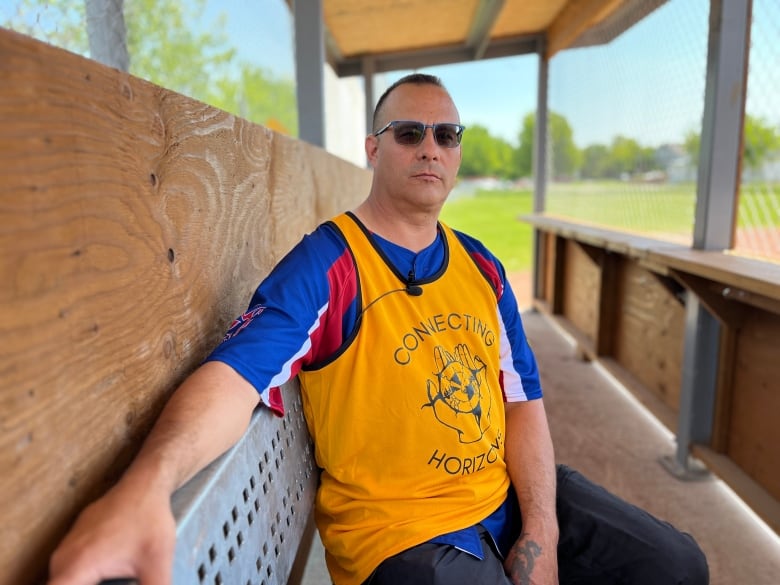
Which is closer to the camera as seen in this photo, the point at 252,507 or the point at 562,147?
the point at 252,507

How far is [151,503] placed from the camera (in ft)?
1.90

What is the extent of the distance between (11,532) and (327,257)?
765 mm

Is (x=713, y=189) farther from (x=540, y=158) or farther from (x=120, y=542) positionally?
(x=540, y=158)

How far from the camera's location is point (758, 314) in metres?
2.29

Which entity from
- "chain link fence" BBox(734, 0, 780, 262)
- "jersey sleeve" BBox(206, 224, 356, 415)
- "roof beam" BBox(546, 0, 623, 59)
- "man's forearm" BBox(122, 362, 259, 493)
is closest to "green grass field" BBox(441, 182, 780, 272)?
"chain link fence" BBox(734, 0, 780, 262)

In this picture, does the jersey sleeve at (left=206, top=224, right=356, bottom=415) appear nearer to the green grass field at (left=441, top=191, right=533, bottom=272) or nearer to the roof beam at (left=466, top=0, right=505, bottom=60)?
the roof beam at (left=466, top=0, right=505, bottom=60)

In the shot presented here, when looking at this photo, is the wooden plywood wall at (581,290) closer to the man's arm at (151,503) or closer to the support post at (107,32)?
the support post at (107,32)

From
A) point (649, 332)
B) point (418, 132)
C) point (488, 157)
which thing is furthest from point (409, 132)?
point (488, 157)

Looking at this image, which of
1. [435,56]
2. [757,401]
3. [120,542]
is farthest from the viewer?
[435,56]

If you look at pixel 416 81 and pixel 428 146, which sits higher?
pixel 416 81

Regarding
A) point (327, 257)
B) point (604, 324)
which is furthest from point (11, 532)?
point (604, 324)

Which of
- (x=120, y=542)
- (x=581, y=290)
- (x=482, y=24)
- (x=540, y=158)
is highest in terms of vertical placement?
(x=482, y=24)

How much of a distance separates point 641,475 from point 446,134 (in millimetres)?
2192

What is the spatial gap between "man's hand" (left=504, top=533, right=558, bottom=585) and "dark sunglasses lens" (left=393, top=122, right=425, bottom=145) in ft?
3.26
